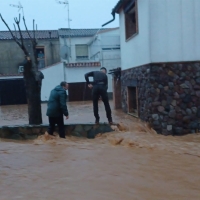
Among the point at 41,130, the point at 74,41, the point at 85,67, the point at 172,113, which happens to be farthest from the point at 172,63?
the point at 74,41

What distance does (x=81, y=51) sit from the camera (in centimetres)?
3170

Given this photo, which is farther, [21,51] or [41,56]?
[41,56]

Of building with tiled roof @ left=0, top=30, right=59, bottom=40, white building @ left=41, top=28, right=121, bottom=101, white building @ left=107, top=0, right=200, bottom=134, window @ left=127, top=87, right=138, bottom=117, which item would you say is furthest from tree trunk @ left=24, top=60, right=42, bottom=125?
building with tiled roof @ left=0, top=30, right=59, bottom=40

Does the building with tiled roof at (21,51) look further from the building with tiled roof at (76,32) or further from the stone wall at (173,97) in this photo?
the stone wall at (173,97)

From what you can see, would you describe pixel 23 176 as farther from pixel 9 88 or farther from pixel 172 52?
pixel 9 88

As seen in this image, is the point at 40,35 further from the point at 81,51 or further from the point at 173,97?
the point at 173,97

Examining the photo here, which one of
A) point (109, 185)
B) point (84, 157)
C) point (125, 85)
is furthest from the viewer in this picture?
point (125, 85)

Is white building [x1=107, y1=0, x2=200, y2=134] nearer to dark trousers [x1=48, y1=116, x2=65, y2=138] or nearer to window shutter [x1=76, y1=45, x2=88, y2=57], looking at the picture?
dark trousers [x1=48, y1=116, x2=65, y2=138]

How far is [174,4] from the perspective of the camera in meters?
10.5

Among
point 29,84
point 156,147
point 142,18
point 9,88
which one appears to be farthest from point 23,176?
point 9,88

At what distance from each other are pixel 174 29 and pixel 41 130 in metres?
4.99

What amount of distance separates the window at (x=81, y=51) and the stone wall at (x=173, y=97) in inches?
841

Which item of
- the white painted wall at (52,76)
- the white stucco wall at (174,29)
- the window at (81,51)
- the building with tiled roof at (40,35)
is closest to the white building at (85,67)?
the white painted wall at (52,76)

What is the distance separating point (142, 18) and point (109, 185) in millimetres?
7181
